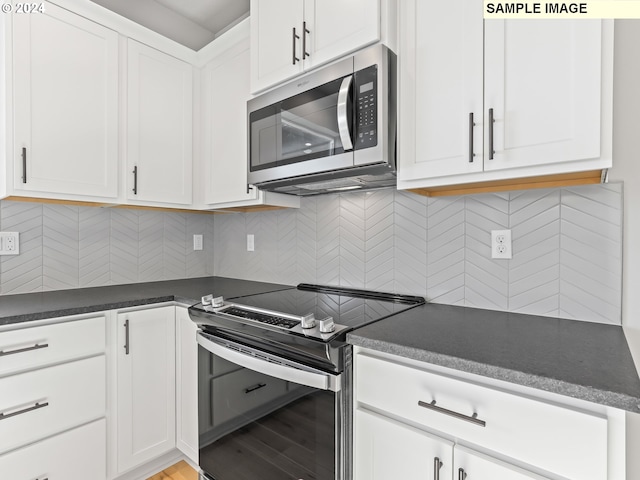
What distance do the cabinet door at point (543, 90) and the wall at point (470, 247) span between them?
33 cm

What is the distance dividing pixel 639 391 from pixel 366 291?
1168 mm

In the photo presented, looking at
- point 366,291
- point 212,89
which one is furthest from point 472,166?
point 212,89

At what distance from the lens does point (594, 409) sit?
73 cm

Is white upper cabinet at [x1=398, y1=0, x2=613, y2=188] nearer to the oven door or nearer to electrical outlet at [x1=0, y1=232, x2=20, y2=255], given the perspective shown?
the oven door

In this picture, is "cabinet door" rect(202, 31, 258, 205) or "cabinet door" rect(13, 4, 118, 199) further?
"cabinet door" rect(202, 31, 258, 205)

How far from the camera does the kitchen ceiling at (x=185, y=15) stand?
2232mm

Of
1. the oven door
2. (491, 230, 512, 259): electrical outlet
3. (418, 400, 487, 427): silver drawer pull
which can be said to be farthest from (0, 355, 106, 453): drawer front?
(491, 230, 512, 259): electrical outlet

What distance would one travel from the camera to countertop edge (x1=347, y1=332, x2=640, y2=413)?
68 centimetres

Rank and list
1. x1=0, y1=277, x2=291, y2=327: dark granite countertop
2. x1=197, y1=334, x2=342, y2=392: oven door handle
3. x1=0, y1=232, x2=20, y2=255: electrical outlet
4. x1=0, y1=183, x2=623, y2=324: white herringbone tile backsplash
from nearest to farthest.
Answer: x1=197, y1=334, x2=342, y2=392: oven door handle < x1=0, y1=183, x2=623, y2=324: white herringbone tile backsplash < x1=0, y1=277, x2=291, y2=327: dark granite countertop < x1=0, y1=232, x2=20, y2=255: electrical outlet

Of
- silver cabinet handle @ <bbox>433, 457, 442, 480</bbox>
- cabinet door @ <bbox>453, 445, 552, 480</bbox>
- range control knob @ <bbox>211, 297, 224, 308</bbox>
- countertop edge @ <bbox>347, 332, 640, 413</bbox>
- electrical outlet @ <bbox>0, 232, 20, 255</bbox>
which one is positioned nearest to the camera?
countertop edge @ <bbox>347, 332, 640, 413</bbox>

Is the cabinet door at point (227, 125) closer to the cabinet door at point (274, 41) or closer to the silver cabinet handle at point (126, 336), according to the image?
the cabinet door at point (274, 41)

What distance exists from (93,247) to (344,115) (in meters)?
1.78

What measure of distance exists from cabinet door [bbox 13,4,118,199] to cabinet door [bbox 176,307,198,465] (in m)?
0.85

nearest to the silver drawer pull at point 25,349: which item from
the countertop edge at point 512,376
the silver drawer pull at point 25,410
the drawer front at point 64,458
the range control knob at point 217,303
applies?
the silver drawer pull at point 25,410
